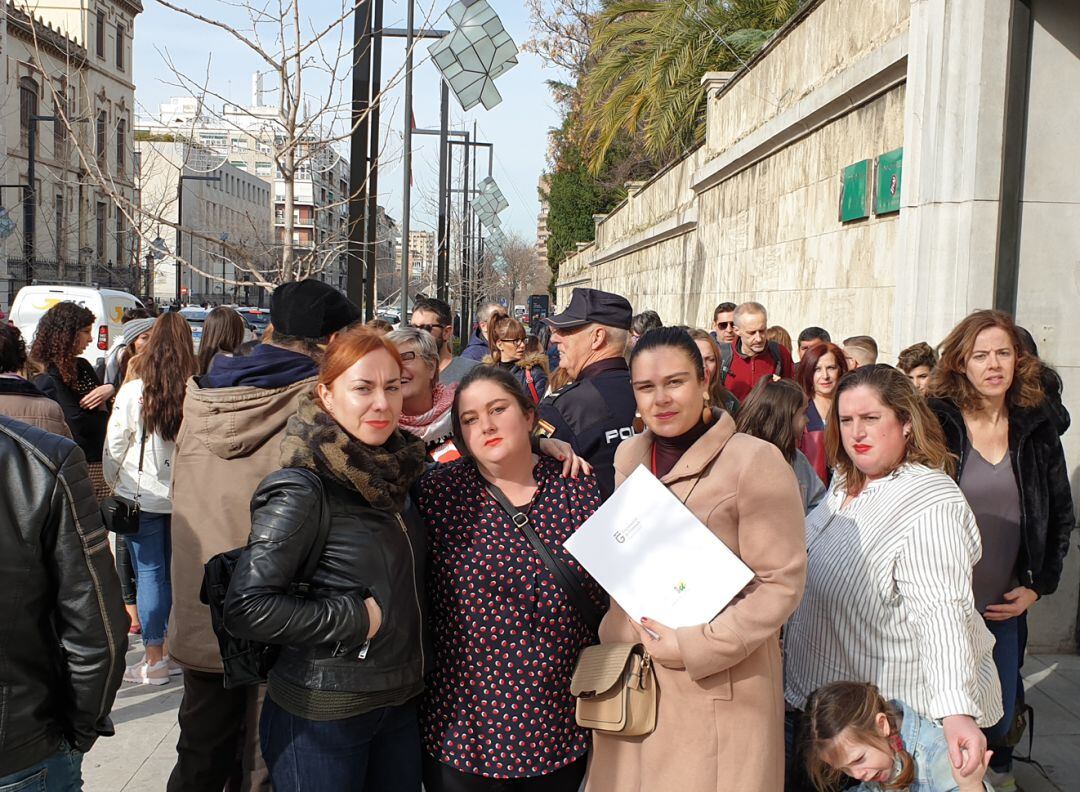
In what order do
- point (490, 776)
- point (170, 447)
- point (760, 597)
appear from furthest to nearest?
point (170, 447), point (490, 776), point (760, 597)

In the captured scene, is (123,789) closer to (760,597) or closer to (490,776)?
(490,776)

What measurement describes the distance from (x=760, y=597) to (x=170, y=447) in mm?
4132

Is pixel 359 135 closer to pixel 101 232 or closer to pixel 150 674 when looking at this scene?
pixel 150 674

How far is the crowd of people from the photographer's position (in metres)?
2.64

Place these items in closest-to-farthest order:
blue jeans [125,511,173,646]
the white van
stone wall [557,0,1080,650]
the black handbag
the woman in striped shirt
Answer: the woman in striped shirt → the black handbag → blue jeans [125,511,173,646] → stone wall [557,0,1080,650] → the white van

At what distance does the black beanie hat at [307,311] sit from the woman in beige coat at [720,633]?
153cm

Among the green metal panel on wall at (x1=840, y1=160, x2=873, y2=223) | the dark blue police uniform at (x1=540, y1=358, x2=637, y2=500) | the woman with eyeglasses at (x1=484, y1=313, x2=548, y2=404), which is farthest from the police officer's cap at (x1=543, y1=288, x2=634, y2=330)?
the green metal panel on wall at (x1=840, y1=160, x2=873, y2=223)

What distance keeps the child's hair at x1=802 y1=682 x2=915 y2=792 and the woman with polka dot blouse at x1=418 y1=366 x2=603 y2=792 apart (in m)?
0.68

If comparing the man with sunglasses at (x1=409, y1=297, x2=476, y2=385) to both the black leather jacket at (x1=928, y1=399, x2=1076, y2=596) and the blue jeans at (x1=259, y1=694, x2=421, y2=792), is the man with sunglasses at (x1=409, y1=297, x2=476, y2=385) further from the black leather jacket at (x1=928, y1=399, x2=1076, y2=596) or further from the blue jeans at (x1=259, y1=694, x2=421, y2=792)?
the blue jeans at (x1=259, y1=694, x2=421, y2=792)

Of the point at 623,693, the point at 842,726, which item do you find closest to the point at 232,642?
the point at 623,693

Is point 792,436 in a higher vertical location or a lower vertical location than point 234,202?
lower

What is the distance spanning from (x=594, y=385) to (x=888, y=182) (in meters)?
4.62

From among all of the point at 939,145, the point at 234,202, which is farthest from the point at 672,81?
the point at 234,202

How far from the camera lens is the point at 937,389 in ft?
14.8
